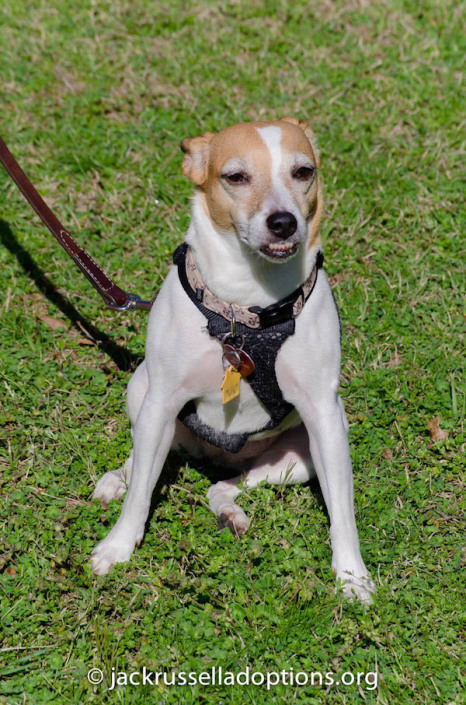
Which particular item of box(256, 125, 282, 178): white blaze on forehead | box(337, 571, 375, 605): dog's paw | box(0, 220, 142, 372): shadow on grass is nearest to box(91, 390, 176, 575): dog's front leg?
box(337, 571, 375, 605): dog's paw

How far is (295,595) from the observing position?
3.35 meters

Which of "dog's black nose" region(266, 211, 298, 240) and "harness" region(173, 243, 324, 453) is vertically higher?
"dog's black nose" region(266, 211, 298, 240)

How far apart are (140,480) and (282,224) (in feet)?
4.24

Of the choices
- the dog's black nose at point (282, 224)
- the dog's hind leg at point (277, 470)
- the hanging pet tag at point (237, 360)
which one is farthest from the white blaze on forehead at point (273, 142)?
the dog's hind leg at point (277, 470)

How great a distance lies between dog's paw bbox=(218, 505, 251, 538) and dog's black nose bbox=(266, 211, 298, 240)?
1.37 metres

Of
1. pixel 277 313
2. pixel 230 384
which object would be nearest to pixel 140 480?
pixel 230 384

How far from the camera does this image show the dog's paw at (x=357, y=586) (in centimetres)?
333

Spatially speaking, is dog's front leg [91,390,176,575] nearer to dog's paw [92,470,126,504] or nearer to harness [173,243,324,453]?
dog's paw [92,470,126,504]

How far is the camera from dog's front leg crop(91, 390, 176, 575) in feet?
11.3

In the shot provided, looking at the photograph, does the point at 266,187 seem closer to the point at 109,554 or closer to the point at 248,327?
the point at 248,327

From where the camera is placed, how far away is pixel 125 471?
3.96 meters

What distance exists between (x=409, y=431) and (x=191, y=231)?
1700 mm

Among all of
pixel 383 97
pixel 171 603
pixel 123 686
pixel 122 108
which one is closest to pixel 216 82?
pixel 122 108

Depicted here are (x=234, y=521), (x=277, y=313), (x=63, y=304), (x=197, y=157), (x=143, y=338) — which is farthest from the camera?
(x=63, y=304)
